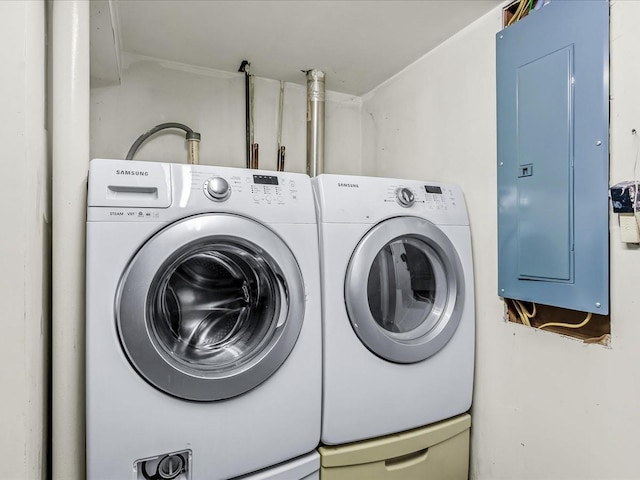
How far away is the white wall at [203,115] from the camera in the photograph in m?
1.80

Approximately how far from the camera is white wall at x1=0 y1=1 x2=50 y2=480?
806 millimetres

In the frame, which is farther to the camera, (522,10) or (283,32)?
(283,32)

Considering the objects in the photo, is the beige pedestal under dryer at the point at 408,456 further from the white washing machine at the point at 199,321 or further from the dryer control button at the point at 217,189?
the dryer control button at the point at 217,189

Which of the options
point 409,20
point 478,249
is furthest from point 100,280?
point 409,20

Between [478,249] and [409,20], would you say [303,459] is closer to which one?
[478,249]

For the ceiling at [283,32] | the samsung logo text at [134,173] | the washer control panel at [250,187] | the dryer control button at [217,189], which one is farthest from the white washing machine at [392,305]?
the ceiling at [283,32]

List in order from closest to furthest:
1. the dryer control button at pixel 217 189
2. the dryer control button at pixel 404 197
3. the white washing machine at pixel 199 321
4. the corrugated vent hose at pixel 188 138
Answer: the white washing machine at pixel 199 321
the dryer control button at pixel 217 189
the dryer control button at pixel 404 197
the corrugated vent hose at pixel 188 138

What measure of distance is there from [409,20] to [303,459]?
63.6 inches

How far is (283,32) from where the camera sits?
5.34ft

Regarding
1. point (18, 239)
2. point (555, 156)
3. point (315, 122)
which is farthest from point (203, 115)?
point (555, 156)

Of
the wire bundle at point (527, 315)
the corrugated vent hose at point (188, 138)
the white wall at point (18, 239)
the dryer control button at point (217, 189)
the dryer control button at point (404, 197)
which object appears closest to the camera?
the white wall at point (18, 239)

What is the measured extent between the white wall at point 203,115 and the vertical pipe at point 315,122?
0.46ft

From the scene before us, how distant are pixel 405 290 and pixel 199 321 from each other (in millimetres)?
731

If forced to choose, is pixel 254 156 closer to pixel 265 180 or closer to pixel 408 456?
pixel 265 180
